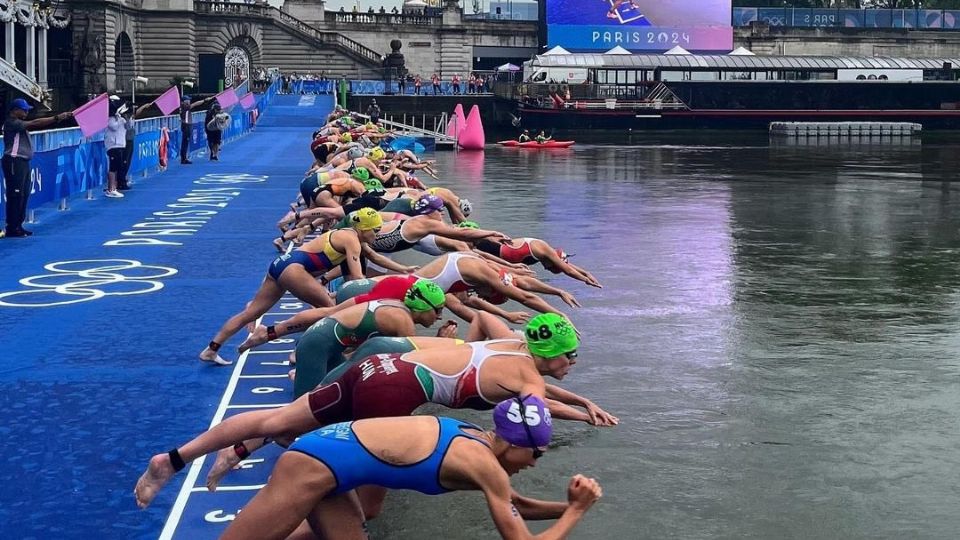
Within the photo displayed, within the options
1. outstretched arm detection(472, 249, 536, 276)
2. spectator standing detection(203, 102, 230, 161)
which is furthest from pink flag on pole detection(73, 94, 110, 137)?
outstretched arm detection(472, 249, 536, 276)

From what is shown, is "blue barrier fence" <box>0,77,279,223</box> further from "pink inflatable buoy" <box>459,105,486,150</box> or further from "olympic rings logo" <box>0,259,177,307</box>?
"pink inflatable buoy" <box>459,105,486,150</box>

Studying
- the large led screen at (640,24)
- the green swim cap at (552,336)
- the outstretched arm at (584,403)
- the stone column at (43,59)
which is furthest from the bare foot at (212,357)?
the large led screen at (640,24)

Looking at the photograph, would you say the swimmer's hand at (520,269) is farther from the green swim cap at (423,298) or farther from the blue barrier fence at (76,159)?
the blue barrier fence at (76,159)

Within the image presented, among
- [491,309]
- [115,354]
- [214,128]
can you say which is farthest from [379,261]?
[214,128]

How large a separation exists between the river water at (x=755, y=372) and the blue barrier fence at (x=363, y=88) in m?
50.6

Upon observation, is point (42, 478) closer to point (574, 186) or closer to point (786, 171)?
point (574, 186)

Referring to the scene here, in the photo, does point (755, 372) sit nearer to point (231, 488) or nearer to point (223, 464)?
point (231, 488)

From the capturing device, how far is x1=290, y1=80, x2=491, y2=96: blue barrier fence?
261 ft

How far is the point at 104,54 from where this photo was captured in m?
77.4

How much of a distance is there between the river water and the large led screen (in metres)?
62.9

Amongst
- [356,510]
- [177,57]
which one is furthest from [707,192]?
[177,57]

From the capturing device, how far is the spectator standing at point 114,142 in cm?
2909

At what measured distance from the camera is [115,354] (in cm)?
1340

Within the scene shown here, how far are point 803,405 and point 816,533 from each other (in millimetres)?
3403
